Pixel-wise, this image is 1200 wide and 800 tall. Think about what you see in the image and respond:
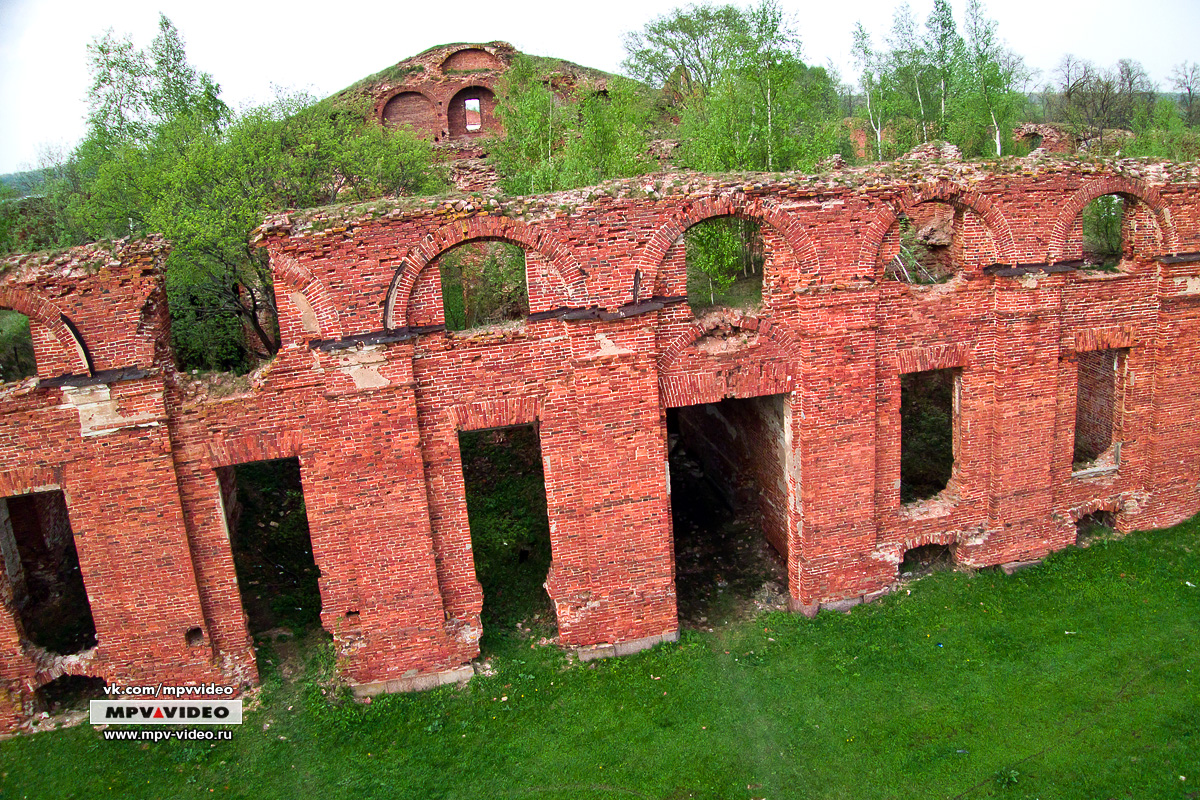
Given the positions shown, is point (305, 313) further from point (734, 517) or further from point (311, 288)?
point (734, 517)

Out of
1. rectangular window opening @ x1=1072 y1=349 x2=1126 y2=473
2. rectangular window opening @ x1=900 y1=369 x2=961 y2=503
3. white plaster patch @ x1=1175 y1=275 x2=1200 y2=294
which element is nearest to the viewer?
white plaster patch @ x1=1175 y1=275 x2=1200 y2=294

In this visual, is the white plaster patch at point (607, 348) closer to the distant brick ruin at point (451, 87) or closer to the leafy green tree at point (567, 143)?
the leafy green tree at point (567, 143)

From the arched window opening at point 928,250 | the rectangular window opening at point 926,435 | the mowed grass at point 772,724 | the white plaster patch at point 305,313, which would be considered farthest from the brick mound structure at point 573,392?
the arched window opening at point 928,250

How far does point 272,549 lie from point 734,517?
25.4 feet

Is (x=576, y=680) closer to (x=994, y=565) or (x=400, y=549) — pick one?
(x=400, y=549)

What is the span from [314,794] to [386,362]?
15.8 feet

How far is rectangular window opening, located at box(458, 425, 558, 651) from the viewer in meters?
10.9

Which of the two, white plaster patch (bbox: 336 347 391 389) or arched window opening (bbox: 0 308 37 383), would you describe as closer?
white plaster patch (bbox: 336 347 391 389)

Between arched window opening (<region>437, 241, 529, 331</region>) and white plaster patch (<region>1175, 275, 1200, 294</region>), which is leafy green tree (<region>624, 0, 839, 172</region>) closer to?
arched window opening (<region>437, 241, 529, 331</region>)

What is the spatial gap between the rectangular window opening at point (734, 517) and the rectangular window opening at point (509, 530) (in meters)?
2.23

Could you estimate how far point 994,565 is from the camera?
37.2 feet

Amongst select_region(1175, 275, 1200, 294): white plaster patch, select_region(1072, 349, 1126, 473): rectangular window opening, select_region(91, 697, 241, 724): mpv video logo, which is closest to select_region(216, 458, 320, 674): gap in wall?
select_region(91, 697, 241, 724): mpv video logo

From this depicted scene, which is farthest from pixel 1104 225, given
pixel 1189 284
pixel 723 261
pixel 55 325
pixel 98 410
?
pixel 55 325

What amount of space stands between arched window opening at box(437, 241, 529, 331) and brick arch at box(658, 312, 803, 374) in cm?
668
